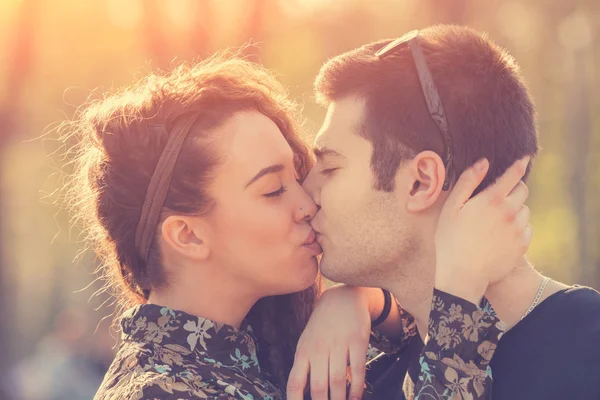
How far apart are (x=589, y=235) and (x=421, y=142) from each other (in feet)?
53.4

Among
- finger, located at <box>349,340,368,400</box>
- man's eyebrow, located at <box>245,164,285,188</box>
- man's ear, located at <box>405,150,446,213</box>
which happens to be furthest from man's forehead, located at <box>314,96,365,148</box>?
finger, located at <box>349,340,368,400</box>

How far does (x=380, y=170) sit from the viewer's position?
327 cm

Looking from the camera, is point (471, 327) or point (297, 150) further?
point (297, 150)

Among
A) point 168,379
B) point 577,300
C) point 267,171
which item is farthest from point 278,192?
point 577,300

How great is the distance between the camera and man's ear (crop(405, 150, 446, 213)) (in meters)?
3.15

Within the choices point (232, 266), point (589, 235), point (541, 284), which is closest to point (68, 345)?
point (232, 266)

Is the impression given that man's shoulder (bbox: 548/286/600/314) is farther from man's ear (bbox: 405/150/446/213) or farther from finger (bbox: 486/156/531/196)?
man's ear (bbox: 405/150/446/213)

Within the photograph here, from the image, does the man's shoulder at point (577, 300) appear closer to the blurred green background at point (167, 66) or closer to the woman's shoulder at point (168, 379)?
the woman's shoulder at point (168, 379)

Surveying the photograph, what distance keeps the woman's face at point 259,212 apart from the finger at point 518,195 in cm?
78

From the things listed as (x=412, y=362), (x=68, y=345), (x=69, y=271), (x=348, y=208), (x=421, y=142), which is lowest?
(x=69, y=271)

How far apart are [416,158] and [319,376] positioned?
A: 0.83m

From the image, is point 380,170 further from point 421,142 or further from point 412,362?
point 412,362

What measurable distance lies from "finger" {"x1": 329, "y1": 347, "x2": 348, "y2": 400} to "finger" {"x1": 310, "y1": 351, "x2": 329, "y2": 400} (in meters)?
0.02

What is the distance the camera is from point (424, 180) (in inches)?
126
